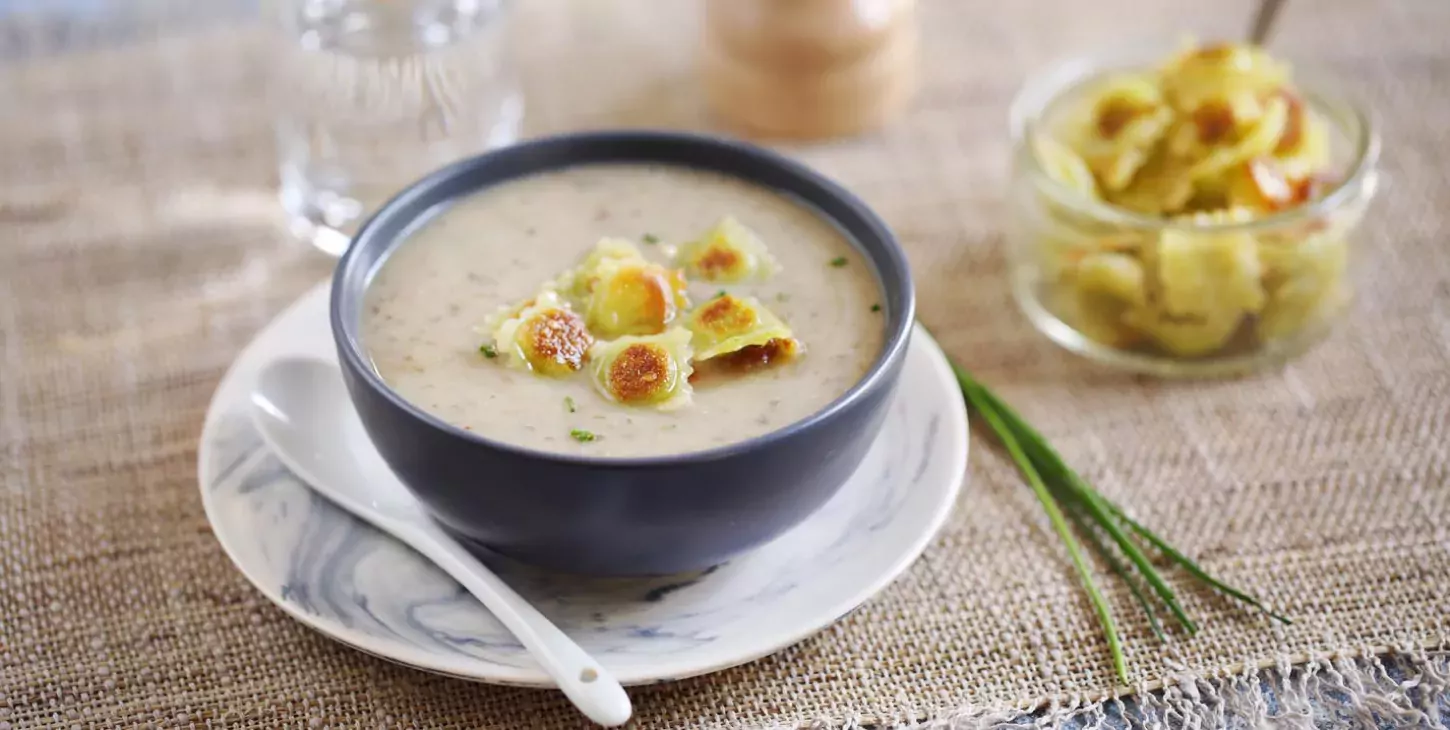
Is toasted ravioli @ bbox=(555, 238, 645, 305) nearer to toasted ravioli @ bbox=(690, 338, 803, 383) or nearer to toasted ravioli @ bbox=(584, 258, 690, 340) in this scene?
toasted ravioli @ bbox=(584, 258, 690, 340)

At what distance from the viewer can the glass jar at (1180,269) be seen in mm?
2029

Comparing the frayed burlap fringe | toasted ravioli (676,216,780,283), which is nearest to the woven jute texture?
the frayed burlap fringe

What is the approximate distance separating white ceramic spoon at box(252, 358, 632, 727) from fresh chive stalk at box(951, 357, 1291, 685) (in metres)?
0.63

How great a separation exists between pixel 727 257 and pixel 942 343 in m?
0.59

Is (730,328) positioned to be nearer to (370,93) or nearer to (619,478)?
(619,478)

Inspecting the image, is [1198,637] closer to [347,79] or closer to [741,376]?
[741,376]

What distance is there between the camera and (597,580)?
63.2 inches

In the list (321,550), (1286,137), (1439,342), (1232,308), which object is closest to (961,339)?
(1232,308)

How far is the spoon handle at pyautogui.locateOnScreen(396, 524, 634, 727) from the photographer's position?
4.54 feet

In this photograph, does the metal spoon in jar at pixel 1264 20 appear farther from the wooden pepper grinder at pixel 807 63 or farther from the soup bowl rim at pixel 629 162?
the soup bowl rim at pixel 629 162

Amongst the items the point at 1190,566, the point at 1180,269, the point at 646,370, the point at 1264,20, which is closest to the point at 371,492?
the point at 646,370

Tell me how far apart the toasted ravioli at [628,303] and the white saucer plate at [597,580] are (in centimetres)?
28

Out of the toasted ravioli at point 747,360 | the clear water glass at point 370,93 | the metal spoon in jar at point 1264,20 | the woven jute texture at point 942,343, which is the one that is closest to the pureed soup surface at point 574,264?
the toasted ravioli at point 747,360

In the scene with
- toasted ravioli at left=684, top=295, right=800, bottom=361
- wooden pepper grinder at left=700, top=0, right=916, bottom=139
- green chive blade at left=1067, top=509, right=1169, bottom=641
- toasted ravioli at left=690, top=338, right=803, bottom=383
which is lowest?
green chive blade at left=1067, top=509, right=1169, bottom=641
